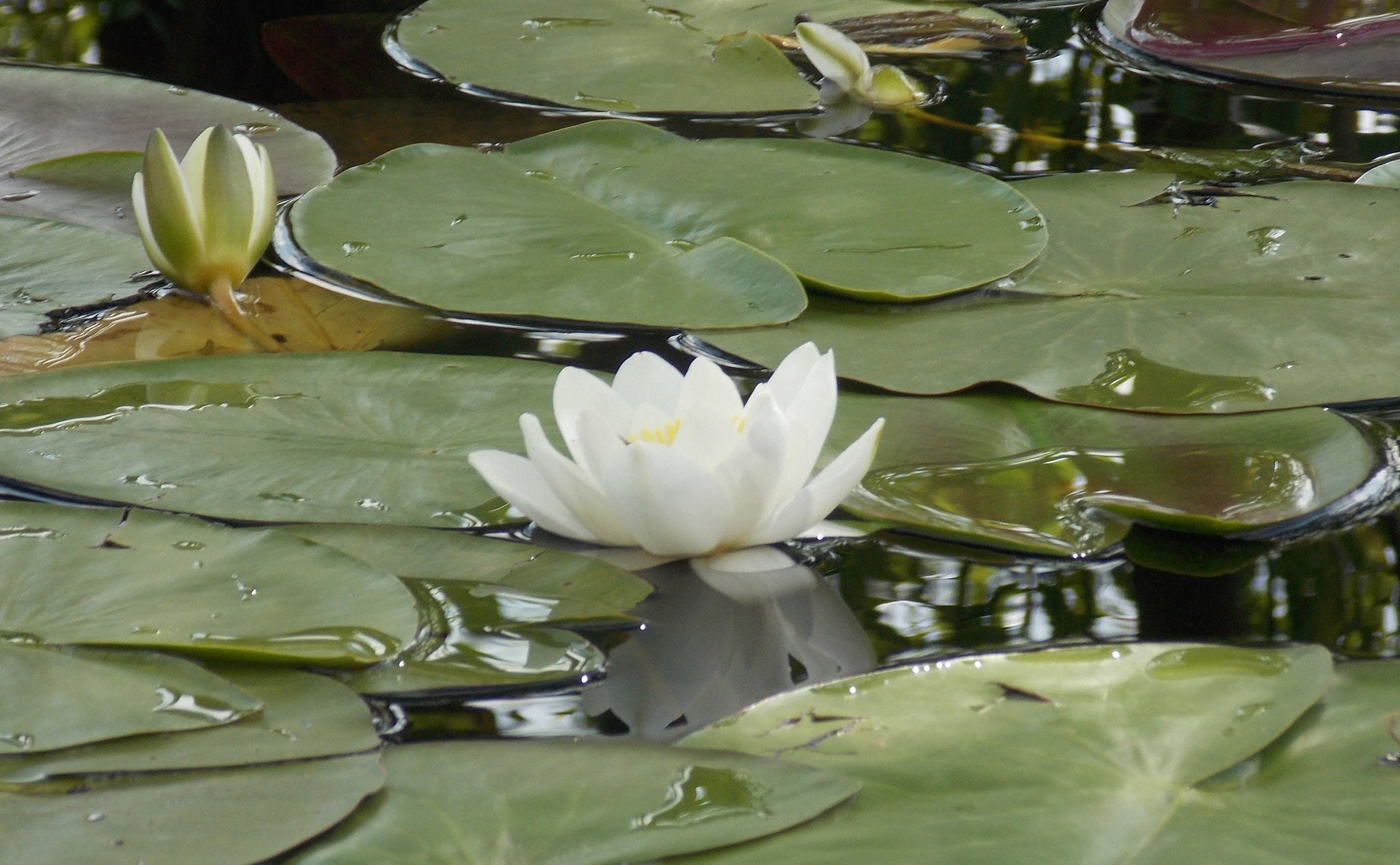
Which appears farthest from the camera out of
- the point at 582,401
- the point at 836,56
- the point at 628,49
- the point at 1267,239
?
the point at 628,49

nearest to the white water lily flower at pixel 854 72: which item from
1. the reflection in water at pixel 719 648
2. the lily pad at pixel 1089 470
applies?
the lily pad at pixel 1089 470

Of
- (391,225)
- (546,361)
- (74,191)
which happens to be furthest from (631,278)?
(74,191)

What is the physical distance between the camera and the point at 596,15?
8.94ft

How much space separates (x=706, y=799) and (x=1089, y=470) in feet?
1.91

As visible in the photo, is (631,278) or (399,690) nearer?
(399,690)

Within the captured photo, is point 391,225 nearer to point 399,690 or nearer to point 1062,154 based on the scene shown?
point 399,690

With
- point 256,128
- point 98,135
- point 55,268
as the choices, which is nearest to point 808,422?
point 55,268

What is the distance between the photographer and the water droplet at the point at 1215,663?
0.86m

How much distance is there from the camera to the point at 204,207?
149 cm

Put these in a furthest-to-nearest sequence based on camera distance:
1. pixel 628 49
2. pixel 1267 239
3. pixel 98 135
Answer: pixel 628 49, pixel 98 135, pixel 1267 239

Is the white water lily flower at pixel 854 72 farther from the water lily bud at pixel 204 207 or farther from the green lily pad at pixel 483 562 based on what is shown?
the green lily pad at pixel 483 562

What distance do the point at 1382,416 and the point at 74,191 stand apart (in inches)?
70.1

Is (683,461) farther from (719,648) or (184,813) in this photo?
(184,813)

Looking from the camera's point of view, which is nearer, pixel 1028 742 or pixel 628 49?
pixel 1028 742
